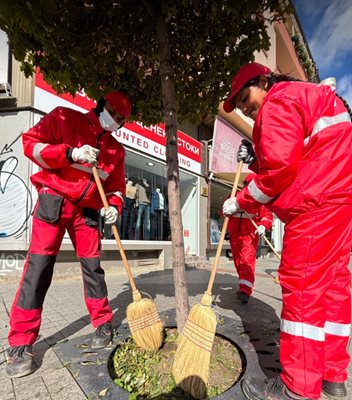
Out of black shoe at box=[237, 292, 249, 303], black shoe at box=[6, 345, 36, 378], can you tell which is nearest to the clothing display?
black shoe at box=[237, 292, 249, 303]

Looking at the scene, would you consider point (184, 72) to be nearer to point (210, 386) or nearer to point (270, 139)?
point (270, 139)

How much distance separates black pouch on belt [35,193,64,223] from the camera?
2.32 metres

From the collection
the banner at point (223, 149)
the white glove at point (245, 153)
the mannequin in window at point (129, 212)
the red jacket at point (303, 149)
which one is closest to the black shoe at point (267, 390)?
the red jacket at point (303, 149)

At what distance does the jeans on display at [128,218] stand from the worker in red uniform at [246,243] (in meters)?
4.11

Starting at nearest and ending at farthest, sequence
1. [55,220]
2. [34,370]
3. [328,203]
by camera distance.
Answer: [328,203], [34,370], [55,220]

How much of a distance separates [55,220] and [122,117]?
1.01 m

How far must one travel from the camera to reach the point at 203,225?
10883mm

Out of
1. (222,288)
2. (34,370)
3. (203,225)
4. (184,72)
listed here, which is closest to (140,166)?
(203,225)

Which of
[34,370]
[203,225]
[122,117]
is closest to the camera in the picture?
[34,370]

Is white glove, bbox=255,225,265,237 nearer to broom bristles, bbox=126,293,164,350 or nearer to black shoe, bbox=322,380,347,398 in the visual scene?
broom bristles, bbox=126,293,164,350

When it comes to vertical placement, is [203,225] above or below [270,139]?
below

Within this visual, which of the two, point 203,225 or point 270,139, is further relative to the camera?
point 203,225

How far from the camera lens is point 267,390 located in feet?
5.71

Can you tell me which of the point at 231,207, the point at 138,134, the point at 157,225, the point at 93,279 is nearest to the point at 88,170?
the point at 93,279
